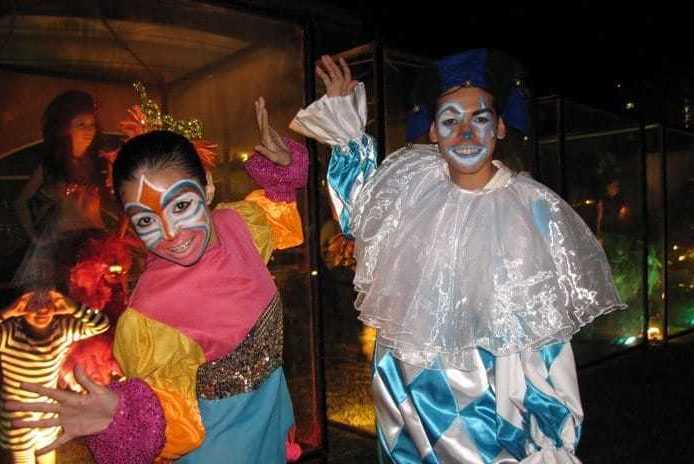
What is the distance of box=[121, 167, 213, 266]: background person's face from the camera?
1.64m

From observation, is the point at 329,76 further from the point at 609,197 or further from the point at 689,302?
the point at 689,302

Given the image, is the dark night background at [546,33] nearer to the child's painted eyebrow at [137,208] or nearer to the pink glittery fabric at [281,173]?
the pink glittery fabric at [281,173]

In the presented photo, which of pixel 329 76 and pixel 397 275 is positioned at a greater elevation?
pixel 329 76

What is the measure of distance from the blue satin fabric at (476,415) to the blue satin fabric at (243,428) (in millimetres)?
402

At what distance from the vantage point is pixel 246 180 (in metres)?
3.02

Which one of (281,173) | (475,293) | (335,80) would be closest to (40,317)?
(281,173)

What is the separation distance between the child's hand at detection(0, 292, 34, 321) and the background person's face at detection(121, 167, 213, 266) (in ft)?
3.07

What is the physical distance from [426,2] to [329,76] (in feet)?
7.01

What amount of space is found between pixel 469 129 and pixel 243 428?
3.70 ft

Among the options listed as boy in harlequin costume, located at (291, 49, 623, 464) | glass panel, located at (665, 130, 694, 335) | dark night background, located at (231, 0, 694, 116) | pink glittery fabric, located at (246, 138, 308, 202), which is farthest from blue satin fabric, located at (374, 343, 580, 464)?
glass panel, located at (665, 130, 694, 335)

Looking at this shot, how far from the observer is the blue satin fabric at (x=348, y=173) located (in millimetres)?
2115

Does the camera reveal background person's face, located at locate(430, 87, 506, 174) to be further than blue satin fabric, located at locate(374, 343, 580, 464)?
Yes

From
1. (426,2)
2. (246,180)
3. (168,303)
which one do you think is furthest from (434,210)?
(426,2)

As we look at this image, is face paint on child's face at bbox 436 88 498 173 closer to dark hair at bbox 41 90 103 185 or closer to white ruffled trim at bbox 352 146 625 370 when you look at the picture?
white ruffled trim at bbox 352 146 625 370
